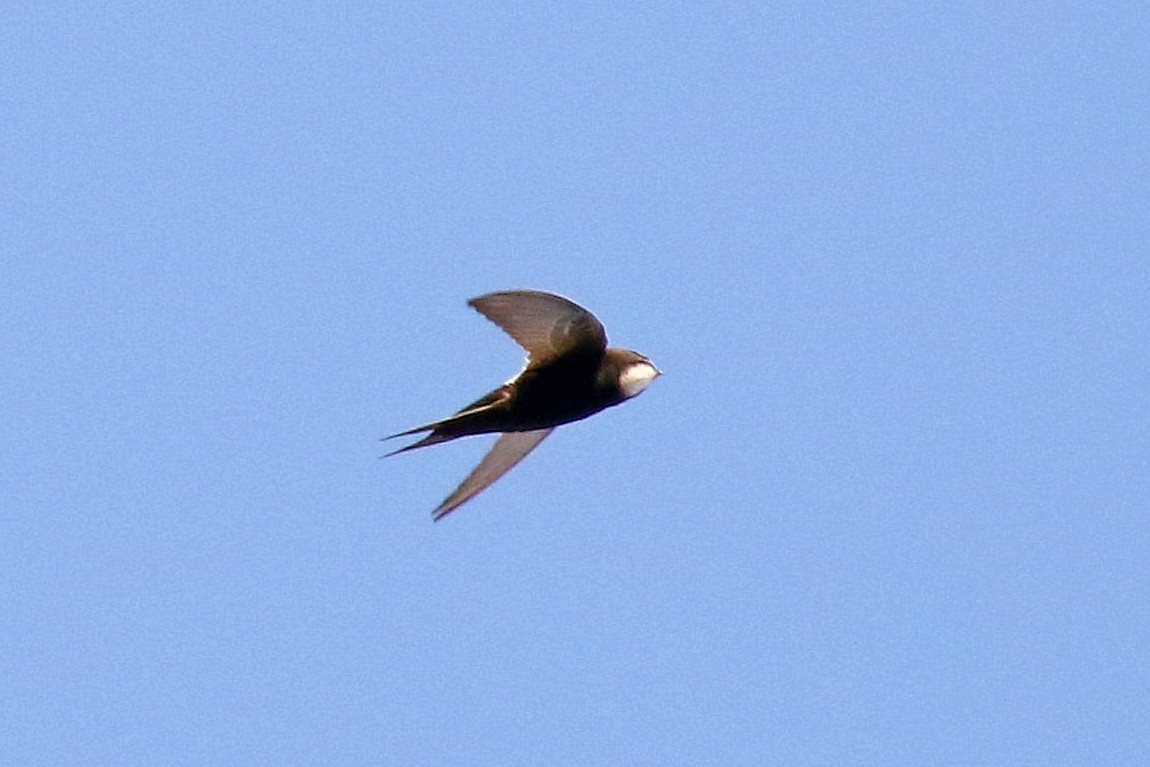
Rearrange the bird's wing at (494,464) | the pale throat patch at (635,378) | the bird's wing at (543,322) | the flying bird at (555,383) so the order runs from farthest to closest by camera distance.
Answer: the bird's wing at (494,464), the pale throat patch at (635,378), the flying bird at (555,383), the bird's wing at (543,322)

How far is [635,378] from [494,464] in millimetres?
1240

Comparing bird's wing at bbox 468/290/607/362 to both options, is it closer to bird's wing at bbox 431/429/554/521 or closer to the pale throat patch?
the pale throat patch

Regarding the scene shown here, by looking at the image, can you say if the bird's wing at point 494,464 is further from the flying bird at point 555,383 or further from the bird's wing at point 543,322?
the bird's wing at point 543,322

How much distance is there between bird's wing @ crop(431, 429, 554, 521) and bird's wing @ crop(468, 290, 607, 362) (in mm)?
1142

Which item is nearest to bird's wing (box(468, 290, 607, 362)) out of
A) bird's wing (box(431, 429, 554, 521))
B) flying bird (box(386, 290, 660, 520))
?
flying bird (box(386, 290, 660, 520))

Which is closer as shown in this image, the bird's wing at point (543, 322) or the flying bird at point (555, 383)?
the bird's wing at point (543, 322)

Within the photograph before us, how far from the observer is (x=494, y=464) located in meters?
12.6

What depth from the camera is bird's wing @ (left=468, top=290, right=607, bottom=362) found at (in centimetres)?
1079

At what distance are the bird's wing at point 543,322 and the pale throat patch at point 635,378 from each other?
20 centimetres

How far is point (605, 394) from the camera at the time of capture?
11648 mm

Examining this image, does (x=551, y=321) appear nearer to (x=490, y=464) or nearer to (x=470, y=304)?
(x=470, y=304)

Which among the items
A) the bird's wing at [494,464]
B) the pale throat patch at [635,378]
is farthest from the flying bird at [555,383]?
→ the bird's wing at [494,464]

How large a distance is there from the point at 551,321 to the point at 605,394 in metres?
0.66

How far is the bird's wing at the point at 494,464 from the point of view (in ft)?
41.2
